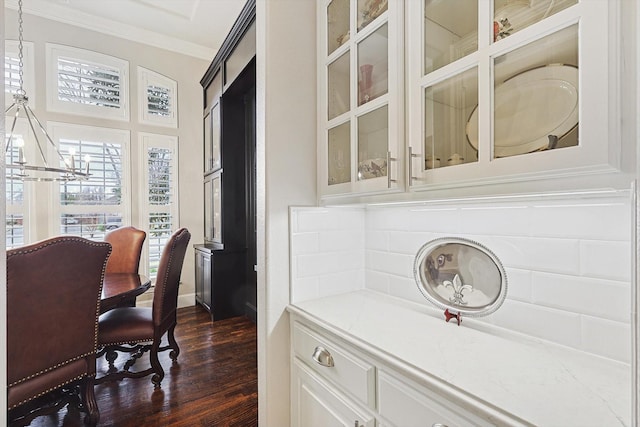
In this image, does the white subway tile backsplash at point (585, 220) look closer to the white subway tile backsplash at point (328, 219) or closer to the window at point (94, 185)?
the white subway tile backsplash at point (328, 219)

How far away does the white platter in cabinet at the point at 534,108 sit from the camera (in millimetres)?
682

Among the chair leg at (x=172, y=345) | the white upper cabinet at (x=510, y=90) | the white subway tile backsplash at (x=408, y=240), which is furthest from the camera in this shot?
the chair leg at (x=172, y=345)

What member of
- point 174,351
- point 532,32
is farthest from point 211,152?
point 532,32

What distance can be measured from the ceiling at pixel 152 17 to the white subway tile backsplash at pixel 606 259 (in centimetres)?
359

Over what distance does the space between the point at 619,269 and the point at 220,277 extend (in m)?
3.30

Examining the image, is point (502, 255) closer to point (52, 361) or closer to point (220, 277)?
point (52, 361)

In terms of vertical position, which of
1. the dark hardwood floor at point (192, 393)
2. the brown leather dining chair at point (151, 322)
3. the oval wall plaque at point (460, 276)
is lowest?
the dark hardwood floor at point (192, 393)

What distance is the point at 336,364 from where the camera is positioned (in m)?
1.08

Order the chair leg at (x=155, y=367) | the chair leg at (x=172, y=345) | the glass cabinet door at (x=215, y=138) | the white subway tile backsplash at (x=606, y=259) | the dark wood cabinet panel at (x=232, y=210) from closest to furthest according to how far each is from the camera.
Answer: the white subway tile backsplash at (x=606, y=259), the chair leg at (x=155, y=367), the chair leg at (x=172, y=345), the dark wood cabinet panel at (x=232, y=210), the glass cabinet door at (x=215, y=138)

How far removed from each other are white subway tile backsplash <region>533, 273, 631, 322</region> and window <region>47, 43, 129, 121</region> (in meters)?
4.29

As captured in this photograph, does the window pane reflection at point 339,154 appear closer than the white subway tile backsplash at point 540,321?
No

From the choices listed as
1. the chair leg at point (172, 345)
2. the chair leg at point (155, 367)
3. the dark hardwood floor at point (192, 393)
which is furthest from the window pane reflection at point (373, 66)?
the chair leg at point (172, 345)

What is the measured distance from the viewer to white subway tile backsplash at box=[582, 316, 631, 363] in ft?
2.74

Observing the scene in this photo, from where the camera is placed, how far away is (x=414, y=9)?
3.17ft
